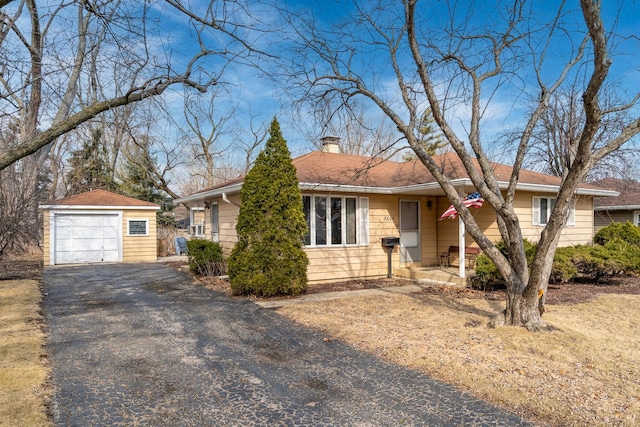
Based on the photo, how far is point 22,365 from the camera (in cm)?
445

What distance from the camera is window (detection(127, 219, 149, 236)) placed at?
1698cm

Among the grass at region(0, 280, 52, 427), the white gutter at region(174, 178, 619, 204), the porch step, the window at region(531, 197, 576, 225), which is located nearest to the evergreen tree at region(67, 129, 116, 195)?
the white gutter at region(174, 178, 619, 204)

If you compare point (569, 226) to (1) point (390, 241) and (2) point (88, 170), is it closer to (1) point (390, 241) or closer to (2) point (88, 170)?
(1) point (390, 241)

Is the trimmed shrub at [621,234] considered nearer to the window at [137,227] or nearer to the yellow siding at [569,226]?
the yellow siding at [569,226]

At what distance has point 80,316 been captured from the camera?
7023mm

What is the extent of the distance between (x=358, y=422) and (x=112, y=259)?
51.6 feet

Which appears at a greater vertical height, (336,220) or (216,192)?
(216,192)

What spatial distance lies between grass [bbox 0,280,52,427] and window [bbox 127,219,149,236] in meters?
9.04

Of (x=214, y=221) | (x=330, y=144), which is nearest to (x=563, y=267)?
(x=330, y=144)

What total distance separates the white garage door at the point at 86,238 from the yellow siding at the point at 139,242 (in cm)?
27

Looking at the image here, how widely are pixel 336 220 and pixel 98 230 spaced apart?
10.5m

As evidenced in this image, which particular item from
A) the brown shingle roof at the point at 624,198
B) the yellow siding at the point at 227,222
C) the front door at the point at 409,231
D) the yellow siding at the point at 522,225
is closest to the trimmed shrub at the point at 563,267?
the yellow siding at the point at 522,225

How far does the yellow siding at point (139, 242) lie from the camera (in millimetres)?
16875

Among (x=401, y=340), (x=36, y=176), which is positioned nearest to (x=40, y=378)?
(x=401, y=340)
